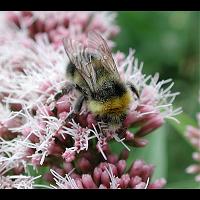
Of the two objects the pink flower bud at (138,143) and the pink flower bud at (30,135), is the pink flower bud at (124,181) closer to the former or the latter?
the pink flower bud at (138,143)

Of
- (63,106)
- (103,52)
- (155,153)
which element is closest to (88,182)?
(63,106)

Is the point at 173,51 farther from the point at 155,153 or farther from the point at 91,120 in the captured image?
the point at 91,120

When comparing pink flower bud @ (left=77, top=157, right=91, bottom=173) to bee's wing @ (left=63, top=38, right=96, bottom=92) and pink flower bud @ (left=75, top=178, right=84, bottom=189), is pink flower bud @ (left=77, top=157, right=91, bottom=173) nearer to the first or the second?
pink flower bud @ (left=75, top=178, right=84, bottom=189)

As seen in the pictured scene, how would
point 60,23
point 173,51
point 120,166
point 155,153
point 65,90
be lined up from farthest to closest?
point 173,51 → point 60,23 → point 155,153 → point 65,90 → point 120,166

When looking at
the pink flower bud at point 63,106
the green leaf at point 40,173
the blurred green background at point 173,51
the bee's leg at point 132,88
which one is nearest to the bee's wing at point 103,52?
the bee's leg at point 132,88
